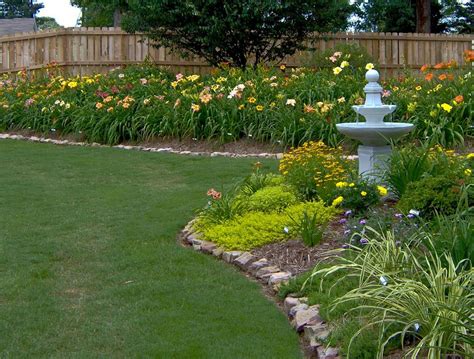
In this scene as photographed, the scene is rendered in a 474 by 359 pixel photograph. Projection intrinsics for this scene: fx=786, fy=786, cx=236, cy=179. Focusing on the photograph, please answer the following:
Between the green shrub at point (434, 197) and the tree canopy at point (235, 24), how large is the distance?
9.24m

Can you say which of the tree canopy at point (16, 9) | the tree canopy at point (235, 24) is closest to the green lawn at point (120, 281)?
the tree canopy at point (235, 24)

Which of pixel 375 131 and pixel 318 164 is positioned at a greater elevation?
pixel 375 131

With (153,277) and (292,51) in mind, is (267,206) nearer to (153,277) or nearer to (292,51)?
(153,277)

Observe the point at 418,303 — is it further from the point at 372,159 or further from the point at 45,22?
the point at 45,22

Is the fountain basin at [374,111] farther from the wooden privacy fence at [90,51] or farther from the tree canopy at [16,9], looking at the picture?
the tree canopy at [16,9]

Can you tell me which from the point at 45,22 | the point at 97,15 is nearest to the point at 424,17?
the point at 97,15

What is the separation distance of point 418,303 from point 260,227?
8.23 feet

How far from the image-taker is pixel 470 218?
5.24m

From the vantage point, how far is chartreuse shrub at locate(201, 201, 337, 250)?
6.23 metres

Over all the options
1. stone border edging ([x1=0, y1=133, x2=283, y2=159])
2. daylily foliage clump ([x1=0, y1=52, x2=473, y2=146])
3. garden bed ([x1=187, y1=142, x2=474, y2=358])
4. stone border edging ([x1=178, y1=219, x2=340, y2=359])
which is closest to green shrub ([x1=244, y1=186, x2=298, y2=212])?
garden bed ([x1=187, y1=142, x2=474, y2=358])

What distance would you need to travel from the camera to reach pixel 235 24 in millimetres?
14875

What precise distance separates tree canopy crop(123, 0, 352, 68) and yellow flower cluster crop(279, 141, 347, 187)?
7591 mm

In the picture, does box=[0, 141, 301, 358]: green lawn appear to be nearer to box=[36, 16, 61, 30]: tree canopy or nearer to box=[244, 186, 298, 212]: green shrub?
box=[244, 186, 298, 212]: green shrub

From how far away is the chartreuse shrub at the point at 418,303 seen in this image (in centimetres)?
377
